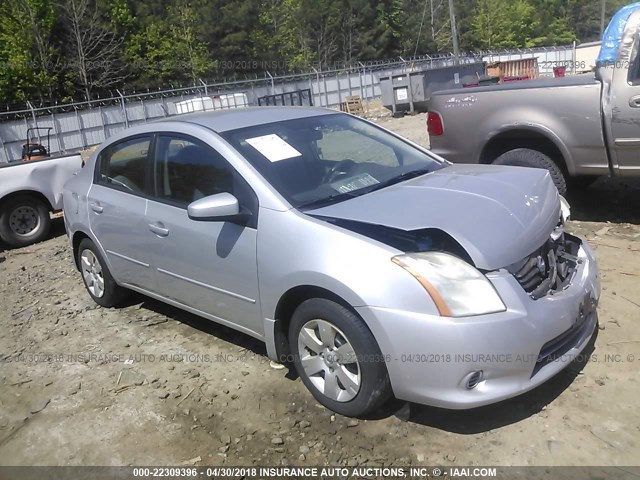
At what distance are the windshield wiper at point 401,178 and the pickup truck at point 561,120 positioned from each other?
227cm

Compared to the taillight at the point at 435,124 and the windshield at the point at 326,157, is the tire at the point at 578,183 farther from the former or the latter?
the windshield at the point at 326,157

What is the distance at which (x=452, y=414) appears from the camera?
10.5 ft

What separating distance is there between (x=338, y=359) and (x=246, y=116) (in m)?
1.92

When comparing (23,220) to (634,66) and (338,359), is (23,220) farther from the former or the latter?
(634,66)

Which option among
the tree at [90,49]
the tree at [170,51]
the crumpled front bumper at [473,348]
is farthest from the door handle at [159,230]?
the tree at [170,51]

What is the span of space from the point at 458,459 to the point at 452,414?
36cm

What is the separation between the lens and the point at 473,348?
2.72 meters

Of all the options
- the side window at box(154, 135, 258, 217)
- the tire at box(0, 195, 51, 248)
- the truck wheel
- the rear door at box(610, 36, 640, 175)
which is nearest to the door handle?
the side window at box(154, 135, 258, 217)

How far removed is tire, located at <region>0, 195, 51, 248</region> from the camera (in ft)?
27.1

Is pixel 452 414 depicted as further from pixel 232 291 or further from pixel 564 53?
pixel 564 53

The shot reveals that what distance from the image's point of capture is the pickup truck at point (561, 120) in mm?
5336

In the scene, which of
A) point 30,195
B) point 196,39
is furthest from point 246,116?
point 196,39

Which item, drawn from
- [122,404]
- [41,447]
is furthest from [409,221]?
[41,447]

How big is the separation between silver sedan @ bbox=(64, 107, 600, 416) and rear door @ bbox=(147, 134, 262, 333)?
0.04 ft
